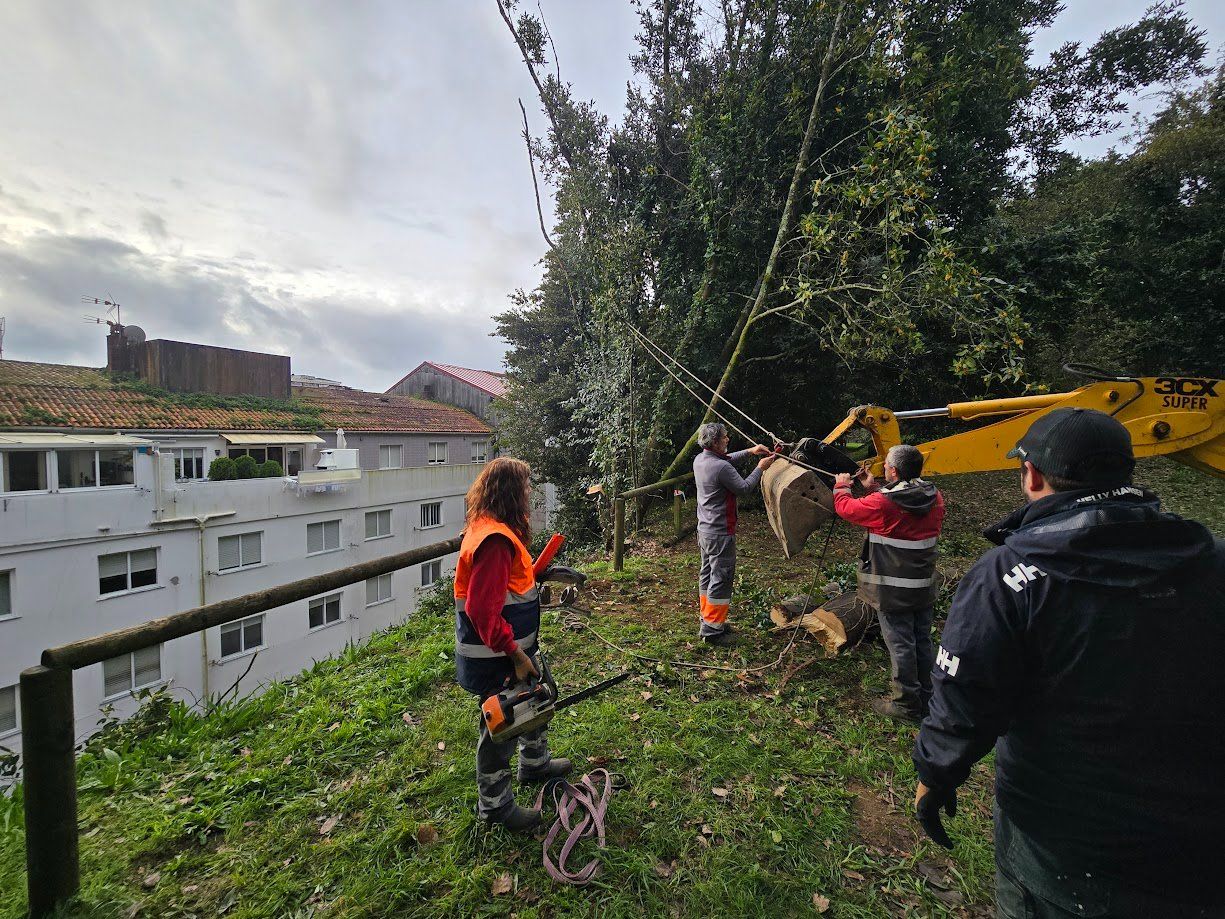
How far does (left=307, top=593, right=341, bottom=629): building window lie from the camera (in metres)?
17.4

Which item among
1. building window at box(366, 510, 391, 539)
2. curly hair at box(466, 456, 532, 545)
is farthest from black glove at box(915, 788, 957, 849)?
building window at box(366, 510, 391, 539)

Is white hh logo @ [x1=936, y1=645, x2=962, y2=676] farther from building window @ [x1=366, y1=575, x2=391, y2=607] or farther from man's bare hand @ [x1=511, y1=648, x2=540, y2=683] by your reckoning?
building window @ [x1=366, y1=575, x2=391, y2=607]

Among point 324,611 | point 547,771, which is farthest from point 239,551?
point 547,771

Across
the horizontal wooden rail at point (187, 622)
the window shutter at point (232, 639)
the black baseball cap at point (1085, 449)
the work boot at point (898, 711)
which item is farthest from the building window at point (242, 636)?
the black baseball cap at point (1085, 449)

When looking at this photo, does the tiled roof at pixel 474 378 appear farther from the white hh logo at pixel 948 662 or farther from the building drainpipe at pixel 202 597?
the white hh logo at pixel 948 662

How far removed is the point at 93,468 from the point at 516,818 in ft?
58.0

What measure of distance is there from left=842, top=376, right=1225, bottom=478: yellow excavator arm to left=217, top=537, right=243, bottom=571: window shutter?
18457 millimetres

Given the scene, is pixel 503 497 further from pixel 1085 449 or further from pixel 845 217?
pixel 845 217

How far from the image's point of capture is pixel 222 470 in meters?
16.5

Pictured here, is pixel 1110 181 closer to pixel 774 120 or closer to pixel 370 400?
A: pixel 774 120

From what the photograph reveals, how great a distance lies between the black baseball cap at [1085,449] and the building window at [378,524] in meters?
21.5

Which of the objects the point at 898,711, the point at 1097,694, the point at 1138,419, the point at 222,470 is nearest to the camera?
the point at 1097,694

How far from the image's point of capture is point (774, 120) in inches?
375

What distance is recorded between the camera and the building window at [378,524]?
65.7 ft
